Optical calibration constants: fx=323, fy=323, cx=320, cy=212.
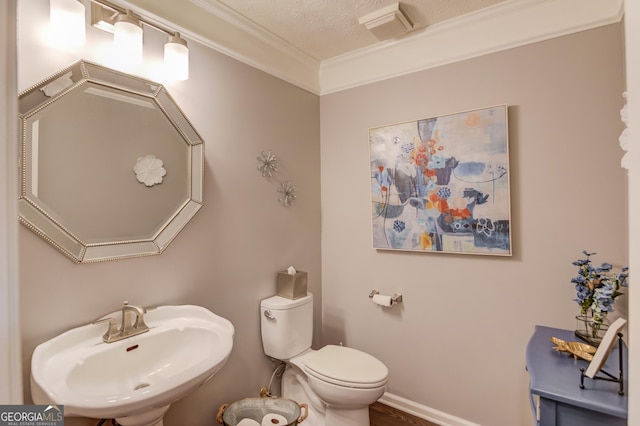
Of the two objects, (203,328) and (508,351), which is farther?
(508,351)

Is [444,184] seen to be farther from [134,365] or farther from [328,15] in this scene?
[134,365]

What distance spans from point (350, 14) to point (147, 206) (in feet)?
5.05

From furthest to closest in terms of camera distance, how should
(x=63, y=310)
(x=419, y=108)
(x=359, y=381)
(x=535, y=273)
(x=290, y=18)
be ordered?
(x=419, y=108) < (x=290, y=18) < (x=535, y=273) < (x=359, y=381) < (x=63, y=310)

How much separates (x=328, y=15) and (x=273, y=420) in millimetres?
2278

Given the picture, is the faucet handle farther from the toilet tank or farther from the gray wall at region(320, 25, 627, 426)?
the gray wall at region(320, 25, 627, 426)

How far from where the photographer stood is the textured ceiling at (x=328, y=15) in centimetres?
178

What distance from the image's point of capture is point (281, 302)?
200 cm

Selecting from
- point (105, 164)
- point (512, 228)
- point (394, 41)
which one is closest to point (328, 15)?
point (394, 41)

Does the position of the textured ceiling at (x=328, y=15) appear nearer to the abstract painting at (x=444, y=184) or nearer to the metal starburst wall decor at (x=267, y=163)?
the abstract painting at (x=444, y=184)

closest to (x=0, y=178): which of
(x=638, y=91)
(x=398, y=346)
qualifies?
(x=638, y=91)

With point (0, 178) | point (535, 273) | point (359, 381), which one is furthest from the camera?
point (535, 273)

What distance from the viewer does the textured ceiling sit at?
178 centimetres

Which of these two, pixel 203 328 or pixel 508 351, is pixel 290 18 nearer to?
pixel 203 328

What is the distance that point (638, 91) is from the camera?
0.50m
